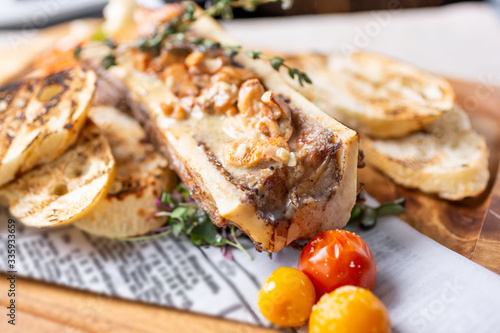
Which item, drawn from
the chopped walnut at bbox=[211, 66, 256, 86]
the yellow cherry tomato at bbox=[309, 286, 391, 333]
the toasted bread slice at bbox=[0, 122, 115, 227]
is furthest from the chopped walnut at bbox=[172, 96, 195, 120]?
the yellow cherry tomato at bbox=[309, 286, 391, 333]

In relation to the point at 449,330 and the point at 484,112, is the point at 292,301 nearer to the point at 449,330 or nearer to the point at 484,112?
the point at 449,330

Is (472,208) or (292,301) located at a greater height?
(292,301)


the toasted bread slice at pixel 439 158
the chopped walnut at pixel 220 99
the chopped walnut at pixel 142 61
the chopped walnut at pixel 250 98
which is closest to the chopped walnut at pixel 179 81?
the chopped walnut at pixel 220 99

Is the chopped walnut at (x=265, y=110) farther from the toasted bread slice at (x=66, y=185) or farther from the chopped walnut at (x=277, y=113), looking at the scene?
the toasted bread slice at (x=66, y=185)

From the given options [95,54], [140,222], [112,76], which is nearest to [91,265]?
[140,222]

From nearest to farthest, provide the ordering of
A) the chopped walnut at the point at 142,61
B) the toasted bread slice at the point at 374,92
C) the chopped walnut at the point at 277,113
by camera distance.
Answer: the chopped walnut at the point at 277,113
the toasted bread slice at the point at 374,92
the chopped walnut at the point at 142,61

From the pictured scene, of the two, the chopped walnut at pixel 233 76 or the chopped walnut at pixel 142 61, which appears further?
the chopped walnut at pixel 142 61
